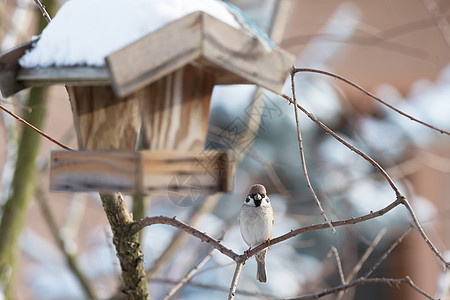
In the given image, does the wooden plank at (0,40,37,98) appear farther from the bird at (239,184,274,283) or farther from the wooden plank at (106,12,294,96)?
the bird at (239,184,274,283)

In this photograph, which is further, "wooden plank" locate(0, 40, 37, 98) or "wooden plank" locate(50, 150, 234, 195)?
"wooden plank" locate(0, 40, 37, 98)

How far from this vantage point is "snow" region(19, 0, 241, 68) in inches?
52.2

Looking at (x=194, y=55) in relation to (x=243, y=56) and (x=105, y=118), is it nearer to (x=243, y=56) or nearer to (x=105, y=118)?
(x=243, y=56)

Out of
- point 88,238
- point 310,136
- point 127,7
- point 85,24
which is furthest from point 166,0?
point 88,238

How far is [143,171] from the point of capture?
4.37 feet

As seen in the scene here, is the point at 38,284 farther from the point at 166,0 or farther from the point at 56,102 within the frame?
the point at 166,0

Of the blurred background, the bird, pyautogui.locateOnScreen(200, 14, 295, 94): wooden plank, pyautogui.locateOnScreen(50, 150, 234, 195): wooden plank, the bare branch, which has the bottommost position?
the bare branch

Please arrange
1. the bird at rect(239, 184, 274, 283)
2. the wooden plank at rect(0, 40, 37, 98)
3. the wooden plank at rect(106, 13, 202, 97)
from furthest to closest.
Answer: the bird at rect(239, 184, 274, 283) → the wooden plank at rect(0, 40, 37, 98) → the wooden plank at rect(106, 13, 202, 97)

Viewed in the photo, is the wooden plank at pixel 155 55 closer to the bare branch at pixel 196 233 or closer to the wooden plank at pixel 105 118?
the wooden plank at pixel 105 118

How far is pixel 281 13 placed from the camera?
3162 mm

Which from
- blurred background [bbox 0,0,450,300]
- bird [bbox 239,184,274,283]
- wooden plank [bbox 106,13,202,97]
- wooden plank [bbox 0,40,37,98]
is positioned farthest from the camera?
blurred background [bbox 0,0,450,300]

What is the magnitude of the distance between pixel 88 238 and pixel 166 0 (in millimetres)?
4593

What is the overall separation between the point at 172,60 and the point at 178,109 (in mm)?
211

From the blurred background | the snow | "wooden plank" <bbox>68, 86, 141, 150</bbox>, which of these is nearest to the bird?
"wooden plank" <bbox>68, 86, 141, 150</bbox>
